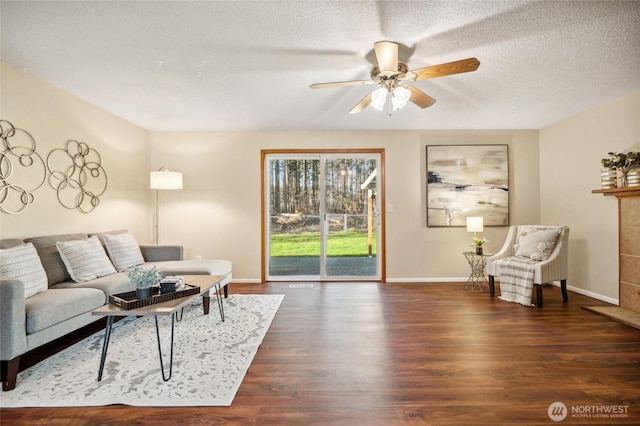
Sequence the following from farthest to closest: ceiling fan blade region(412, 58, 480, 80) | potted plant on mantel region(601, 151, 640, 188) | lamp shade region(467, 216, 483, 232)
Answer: lamp shade region(467, 216, 483, 232)
potted plant on mantel region(601, 151, 640, 188)
ceiling fan blade region(412, 58, 480, 80)

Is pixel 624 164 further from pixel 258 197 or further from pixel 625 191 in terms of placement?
pixel 258 197

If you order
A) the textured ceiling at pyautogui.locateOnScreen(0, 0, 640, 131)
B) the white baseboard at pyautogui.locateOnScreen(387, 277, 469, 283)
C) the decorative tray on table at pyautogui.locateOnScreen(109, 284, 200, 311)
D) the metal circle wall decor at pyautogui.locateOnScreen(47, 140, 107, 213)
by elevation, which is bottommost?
the white baseboard at pyautogui.locateOnScreen(387, 277, 469, 283)

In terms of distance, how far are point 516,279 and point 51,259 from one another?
5.06 m

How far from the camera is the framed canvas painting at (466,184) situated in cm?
486

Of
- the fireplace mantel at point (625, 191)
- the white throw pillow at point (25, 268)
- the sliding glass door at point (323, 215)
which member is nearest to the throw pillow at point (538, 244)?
the fireplace mantel at point (625, 191)

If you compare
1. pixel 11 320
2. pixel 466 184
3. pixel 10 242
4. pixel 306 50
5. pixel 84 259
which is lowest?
pixel 11 320

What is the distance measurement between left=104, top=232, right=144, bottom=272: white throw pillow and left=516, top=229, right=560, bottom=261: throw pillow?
4.93 meters

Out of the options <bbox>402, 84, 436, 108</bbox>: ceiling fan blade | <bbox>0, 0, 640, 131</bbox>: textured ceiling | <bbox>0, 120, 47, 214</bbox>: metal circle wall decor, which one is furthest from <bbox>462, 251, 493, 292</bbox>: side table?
<bbox>0, 120, 47, 214</bbox>: metal circle wall decor

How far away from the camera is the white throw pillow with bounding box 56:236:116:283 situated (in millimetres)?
2916

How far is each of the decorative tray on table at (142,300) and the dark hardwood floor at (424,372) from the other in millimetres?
599

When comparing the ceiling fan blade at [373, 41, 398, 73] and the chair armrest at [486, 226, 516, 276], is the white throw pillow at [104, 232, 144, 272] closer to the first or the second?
the ceiling fan blade at [373, 41, 398, 73]

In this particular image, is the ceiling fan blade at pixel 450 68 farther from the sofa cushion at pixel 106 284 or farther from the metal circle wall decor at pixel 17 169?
the metal circle wall decor at pixel 17 169

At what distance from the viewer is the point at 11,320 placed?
1.93 metres

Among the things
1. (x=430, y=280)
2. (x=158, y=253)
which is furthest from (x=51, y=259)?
(x=430, y=280)
